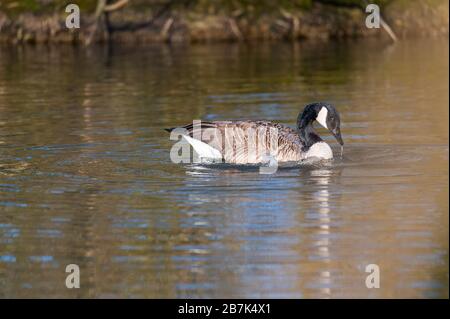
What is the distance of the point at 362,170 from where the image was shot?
14891 mm

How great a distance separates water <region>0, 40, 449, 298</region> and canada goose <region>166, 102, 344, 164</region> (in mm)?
450

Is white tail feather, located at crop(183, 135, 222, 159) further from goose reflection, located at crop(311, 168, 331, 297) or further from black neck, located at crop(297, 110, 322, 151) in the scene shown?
goose reflection, located at crop(311, 168, 331, 297)

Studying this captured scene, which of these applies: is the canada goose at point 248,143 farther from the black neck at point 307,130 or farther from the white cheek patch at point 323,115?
the white cheek patch at point 323,115

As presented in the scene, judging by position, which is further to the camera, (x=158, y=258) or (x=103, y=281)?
(x=158, y=258)

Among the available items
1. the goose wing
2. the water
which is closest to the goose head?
the water

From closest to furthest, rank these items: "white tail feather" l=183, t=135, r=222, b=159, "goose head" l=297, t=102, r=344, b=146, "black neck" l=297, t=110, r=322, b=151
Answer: "white tail feather" l=183, t=135, r=222, b=159 < "black neck" l=297, t=110, r=322, b=151 < "goose head" l=297, t=102, r=344, b=146

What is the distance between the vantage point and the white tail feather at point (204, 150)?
51.3ft

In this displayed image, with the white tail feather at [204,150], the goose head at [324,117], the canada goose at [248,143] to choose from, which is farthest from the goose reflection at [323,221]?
the white tail feather at [204,150]

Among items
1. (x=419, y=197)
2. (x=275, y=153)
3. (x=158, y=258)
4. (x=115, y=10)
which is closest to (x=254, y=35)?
(x=115, y=10)

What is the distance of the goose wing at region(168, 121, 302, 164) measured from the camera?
50.9ft

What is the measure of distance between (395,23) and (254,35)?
5.15 metres

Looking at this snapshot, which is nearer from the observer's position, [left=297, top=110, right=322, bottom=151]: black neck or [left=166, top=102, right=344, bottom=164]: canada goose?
[left=166, top=102, right=344, bottom=164]: canada goose

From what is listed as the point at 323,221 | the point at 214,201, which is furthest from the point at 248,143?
the point at 323,221

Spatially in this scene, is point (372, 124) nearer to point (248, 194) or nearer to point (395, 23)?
point (248, 194)
